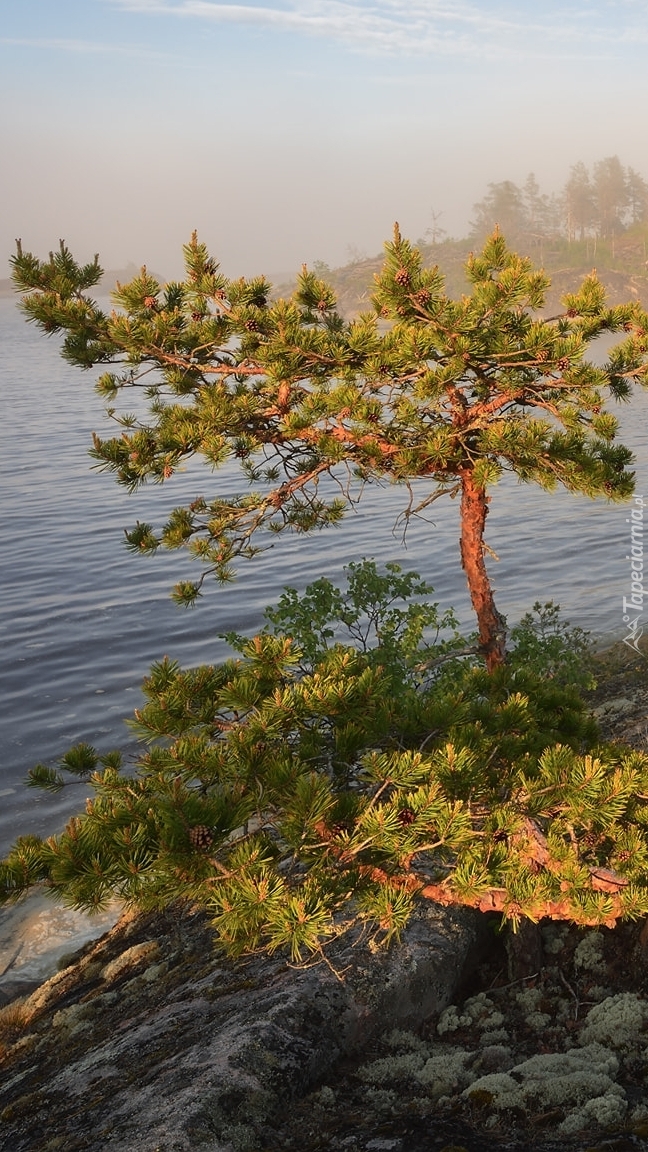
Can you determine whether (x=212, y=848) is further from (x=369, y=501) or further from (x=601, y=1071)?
(x=369, y=501)

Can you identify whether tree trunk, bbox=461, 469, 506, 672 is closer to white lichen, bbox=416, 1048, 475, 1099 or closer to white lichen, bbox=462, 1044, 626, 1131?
white lichen, bbox=416, 1048, 475, 1099

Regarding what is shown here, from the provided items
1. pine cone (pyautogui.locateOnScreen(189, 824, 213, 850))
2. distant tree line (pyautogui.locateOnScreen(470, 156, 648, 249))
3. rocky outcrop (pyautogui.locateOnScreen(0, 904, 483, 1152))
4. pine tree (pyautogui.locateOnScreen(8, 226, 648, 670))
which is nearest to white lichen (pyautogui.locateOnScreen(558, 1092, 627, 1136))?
rocky outcrop (pyautogui.locateOnScreen(0, 904, 483, 1152))

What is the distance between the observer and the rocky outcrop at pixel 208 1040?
5582 mm

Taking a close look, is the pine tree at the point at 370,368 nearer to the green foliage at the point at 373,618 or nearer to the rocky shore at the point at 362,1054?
the green foliage at the point at 373,618

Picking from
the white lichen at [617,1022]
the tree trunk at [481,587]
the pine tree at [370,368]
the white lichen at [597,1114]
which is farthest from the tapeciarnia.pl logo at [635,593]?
the white lichen at [597,1114]

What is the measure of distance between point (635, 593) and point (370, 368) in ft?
57.6

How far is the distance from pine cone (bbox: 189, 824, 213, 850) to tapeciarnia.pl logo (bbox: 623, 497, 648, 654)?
46.9ft

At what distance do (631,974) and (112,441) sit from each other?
5848mm

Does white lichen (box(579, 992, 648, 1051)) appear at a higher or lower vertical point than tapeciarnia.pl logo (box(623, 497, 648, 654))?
higher

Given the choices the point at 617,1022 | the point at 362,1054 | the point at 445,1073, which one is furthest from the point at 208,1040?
the point at 617,1022

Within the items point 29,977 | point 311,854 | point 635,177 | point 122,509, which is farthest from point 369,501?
point 635,177

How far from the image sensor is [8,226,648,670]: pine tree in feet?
23.4

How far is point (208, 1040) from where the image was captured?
629 cm

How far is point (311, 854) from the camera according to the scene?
4.39 meters
